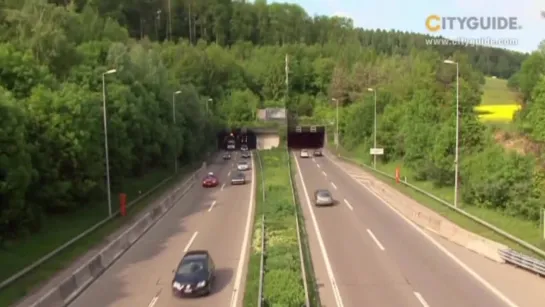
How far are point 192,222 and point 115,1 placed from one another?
13374 centimetres

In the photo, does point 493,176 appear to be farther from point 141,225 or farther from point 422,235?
point 141,225

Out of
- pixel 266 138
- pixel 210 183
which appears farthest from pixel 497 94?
pixel 210 183

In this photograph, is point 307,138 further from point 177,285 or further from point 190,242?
point 177,285

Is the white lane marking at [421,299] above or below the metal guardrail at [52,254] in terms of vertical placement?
below

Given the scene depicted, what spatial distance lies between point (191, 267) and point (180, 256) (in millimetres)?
6971

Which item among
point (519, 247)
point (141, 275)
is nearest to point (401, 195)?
point (519, 247)

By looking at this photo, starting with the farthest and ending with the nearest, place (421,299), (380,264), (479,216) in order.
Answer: (479,216)
(380,264)
(421,299)

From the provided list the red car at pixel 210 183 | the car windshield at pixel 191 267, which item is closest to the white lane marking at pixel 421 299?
the car windshield at pixel 191 267

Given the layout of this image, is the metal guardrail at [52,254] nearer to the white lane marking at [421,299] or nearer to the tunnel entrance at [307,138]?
the white lane marking at [421,299]

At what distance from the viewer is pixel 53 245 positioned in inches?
1187

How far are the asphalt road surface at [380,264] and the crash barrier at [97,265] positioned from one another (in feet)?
30.2

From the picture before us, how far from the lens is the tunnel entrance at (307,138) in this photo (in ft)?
395

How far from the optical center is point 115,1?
16250 cm

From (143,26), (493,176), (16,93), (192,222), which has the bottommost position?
(192,222)
